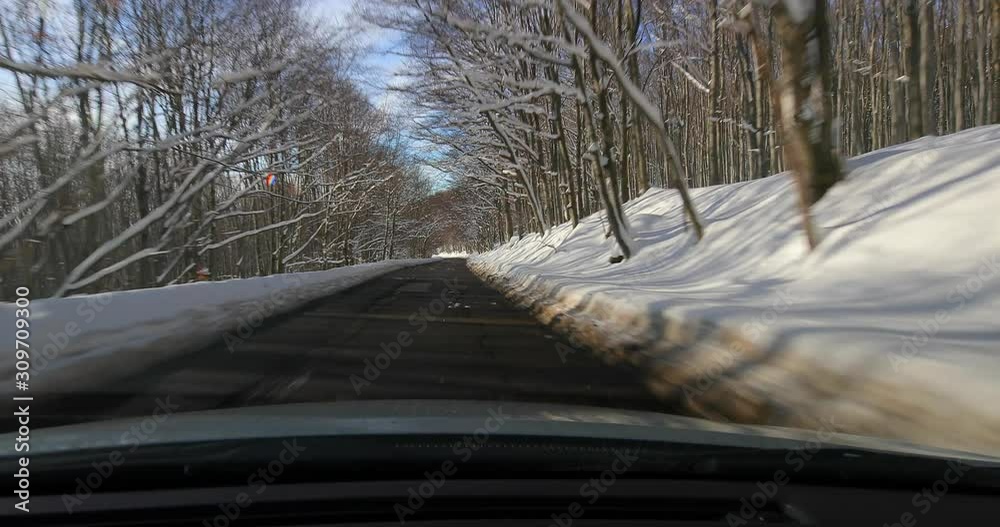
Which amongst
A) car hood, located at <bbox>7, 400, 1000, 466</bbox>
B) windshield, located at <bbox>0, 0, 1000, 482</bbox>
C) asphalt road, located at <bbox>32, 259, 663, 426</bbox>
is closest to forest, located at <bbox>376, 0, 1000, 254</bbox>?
windshield, located at <bbox>0, 0, 1000, 482</bbox>

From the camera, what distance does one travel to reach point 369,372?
6496 mm

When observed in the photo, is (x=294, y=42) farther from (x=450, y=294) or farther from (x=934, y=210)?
(x=934, y=210)

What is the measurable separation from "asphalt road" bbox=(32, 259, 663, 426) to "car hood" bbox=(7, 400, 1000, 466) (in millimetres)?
2194

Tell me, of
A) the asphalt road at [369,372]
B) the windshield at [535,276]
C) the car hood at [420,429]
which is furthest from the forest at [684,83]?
the car hood at [420,429]

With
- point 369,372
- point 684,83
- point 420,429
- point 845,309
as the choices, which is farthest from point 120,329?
point 684,83

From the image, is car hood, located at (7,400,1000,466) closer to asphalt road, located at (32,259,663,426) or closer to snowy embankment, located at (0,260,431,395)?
asphalt road, located at (32,259,663,426)

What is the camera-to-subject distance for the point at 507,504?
87.0 inches

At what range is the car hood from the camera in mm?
2547

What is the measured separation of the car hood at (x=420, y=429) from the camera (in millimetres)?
2547

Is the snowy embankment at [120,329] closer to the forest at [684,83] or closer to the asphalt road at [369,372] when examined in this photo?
the asphalt road at [369,372]

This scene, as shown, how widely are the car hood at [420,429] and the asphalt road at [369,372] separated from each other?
219 cm

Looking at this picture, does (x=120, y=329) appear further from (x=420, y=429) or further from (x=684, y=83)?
(x=684, y=83)

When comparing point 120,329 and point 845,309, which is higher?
point 120,329

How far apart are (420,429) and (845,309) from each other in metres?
6.00
